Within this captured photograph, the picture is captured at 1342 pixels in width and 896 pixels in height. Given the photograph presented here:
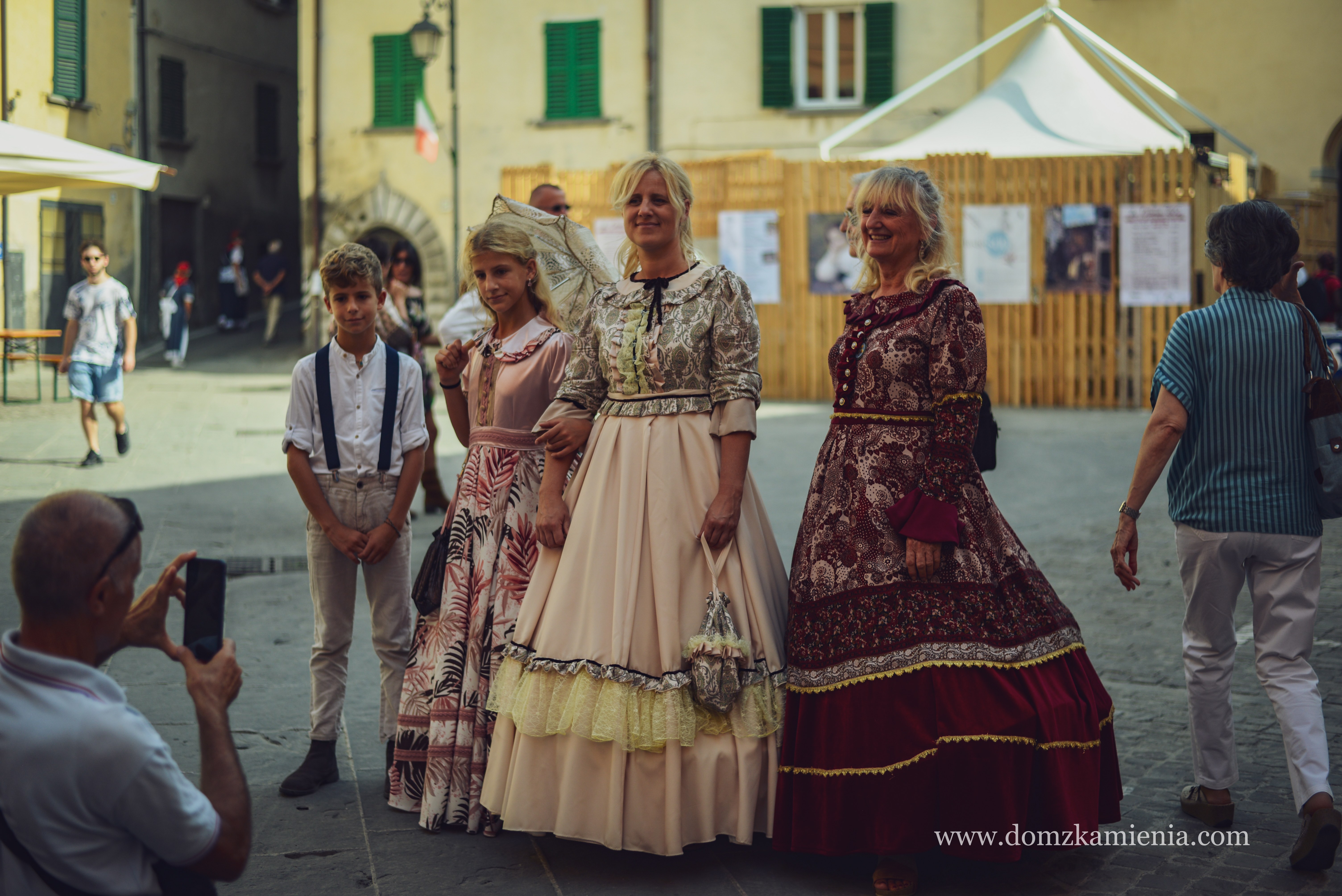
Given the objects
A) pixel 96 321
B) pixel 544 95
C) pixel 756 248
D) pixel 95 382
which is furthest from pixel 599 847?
pixel 544 95

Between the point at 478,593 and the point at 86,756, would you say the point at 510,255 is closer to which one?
the point at 478,593

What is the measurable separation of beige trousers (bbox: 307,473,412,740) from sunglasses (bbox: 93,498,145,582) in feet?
6.66

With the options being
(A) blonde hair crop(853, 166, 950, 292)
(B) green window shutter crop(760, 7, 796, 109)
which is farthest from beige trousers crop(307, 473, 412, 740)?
(B) green window shutter crop(760, 7, 796, 109)

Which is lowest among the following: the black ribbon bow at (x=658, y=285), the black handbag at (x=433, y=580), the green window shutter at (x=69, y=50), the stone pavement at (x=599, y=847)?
the stone pavement at (x=599, y=847)

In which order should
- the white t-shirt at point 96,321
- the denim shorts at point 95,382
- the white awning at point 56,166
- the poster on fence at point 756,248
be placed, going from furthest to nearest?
1. the poster on fence at point 756,248
2. the white t-shirt at point 96,321
3. the denim shorts at point 95,382
4. the white awning at point 56,166

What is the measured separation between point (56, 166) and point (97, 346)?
11.0ft

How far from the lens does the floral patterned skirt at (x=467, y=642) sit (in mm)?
3975

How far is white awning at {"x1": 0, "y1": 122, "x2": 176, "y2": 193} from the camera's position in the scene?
853cm

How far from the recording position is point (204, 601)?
2.50 m

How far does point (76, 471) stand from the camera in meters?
11.1

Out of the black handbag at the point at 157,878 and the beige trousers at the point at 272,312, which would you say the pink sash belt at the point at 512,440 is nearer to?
the black handbag at the point at 157,878

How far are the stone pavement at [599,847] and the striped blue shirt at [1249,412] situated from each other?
908 millimetres

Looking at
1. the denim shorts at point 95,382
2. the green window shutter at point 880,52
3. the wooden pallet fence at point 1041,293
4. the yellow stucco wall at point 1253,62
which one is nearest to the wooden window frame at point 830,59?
the green window shutter at point 880,52

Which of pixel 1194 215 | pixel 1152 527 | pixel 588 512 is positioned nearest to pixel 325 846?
pixel 588 512
